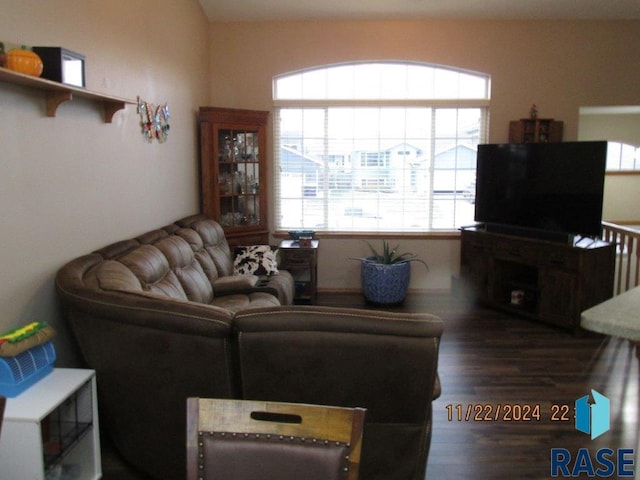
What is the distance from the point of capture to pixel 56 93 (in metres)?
2.48

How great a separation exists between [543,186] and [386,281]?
1.73m

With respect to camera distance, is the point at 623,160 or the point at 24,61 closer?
the point at 24,61

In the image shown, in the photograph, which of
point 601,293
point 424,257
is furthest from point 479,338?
point 424,257

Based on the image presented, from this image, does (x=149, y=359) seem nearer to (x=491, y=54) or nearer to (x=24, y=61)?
(x=24, y=61)

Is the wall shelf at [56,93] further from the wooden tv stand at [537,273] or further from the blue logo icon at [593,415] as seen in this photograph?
the wooden tv stand at [537,273]

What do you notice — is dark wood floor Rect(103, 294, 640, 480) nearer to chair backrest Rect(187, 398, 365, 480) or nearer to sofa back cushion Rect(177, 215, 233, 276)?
chair backrest Rect(187, 398, 365, 480)

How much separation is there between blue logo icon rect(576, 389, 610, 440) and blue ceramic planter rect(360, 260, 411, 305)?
2264 mm

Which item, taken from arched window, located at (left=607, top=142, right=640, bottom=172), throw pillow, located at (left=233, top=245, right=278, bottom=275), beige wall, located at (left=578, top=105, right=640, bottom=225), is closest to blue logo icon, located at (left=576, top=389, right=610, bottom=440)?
throw pillow, located at (left=233, top=245, right=278, bottom=275)

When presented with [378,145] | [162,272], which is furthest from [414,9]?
[162,272]

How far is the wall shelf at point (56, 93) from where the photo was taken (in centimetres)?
212

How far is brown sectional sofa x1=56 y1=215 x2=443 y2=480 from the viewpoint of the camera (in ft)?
6.70

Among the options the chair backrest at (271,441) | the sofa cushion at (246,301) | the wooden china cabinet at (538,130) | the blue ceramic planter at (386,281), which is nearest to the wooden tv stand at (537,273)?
the blue ceramic planter at (386,281)

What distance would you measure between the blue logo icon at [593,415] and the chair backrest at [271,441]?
7.45 feet

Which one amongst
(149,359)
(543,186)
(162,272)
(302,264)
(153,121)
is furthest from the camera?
(302,264)
